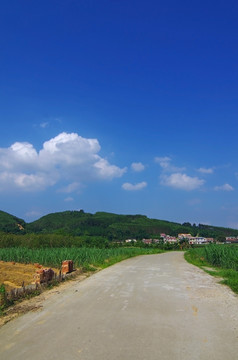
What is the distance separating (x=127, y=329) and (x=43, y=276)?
585 centimetres

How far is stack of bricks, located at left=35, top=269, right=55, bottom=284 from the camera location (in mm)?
10108

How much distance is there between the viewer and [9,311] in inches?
282

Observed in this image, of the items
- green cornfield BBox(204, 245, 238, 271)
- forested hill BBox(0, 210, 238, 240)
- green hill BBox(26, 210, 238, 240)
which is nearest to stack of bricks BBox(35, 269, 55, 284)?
green cornfield BBox(204, 245, 238, 271)

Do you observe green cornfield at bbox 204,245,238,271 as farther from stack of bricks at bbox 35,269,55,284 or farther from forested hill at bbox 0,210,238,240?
forested hill at bbox 0,210,238,240

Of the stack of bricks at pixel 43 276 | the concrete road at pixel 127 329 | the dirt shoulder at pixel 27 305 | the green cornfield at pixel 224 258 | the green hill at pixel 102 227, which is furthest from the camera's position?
the green hill at pixel 102 227

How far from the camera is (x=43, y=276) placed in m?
10.4

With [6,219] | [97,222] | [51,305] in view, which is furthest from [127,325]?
[97,222]

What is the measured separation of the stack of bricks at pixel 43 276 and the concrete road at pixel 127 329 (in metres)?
1.53

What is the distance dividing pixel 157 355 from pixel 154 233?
145 metres

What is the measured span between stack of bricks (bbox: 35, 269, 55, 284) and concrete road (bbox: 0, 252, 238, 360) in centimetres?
153

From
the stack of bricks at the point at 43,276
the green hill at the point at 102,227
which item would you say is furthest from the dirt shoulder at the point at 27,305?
the green hill at the point at 102,227

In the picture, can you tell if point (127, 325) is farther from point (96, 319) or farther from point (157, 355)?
point (157, 355)

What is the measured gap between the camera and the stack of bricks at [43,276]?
10.1 m

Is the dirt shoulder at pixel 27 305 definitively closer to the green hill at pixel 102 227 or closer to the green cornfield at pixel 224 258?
the green cornfield at pixel 224 258
